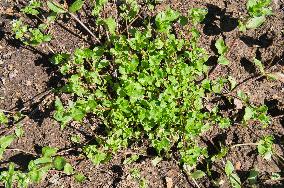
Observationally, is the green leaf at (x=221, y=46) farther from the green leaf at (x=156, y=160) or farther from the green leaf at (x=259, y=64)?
the green leaf at (x=156, y=160)

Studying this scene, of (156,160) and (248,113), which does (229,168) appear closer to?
(248,113)

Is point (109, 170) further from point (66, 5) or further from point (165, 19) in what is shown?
point (66, 5)

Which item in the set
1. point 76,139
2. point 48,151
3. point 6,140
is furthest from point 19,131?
point 76,139

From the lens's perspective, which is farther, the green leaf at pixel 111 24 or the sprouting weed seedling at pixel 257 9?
the green leaf at pixel 111 24

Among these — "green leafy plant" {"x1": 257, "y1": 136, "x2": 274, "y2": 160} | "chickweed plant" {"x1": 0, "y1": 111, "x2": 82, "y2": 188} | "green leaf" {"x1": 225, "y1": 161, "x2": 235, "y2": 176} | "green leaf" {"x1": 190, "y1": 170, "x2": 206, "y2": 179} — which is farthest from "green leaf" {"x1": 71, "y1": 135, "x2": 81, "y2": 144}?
"green leafy plant" {"x1": 257, "y1": 136, "x2": 274, "y2": 160}

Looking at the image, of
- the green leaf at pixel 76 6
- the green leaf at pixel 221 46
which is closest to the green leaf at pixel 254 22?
the green leaf at pixel 221 46

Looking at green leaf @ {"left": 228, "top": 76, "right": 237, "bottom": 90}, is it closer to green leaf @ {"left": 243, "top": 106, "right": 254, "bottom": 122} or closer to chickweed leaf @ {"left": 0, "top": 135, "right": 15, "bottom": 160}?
green leaf @ {"left": 243, "top": 106, "right": 254, "bottom": 122}
